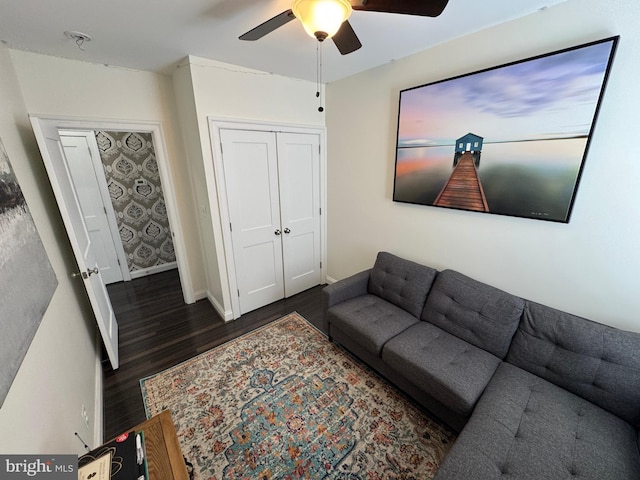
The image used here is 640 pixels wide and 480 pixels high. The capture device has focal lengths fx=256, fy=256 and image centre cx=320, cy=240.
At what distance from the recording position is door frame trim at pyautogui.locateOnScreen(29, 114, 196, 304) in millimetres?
2195

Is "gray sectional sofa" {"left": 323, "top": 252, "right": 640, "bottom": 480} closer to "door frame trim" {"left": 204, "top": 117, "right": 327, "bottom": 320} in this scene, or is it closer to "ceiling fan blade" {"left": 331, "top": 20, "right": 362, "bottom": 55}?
"door frame trim" {"left": 204, "top": 117, "right": 327, "bottom": 320}

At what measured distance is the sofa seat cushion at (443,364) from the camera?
59.7 inches

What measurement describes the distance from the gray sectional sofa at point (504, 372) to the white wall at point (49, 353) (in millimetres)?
1598

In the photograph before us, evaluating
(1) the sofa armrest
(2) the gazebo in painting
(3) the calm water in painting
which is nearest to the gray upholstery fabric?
(3) the calm water in painting

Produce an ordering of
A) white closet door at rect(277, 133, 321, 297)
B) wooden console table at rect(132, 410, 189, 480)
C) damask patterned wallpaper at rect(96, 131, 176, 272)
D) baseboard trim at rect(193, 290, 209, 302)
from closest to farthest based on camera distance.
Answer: wooden console table at rect(132, 410, 189, 480)
white closet door at rect(277, 133, 321, 297)
baseboard trim at rect(193, 290, 209, 302)
damask patterned wallpaper at rect(96, 131, 176, 272)

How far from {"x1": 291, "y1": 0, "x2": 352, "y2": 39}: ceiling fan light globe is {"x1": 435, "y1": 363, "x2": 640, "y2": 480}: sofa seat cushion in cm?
200

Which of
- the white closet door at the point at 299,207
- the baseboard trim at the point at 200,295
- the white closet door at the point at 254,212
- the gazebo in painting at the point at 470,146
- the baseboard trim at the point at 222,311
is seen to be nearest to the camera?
the gazebo in painting at the point at 470,146

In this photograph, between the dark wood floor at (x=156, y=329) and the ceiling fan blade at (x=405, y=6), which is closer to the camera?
the ceiling fan blade at (x=405, y=6)

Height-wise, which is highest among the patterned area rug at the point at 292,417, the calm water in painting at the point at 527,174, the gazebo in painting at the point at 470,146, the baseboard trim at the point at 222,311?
the gazebo in painting at the point at 470,146

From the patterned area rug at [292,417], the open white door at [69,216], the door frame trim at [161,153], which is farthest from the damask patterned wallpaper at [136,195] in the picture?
the patterned area rug at [292,417]

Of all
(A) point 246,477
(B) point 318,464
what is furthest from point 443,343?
(A) point 246,477

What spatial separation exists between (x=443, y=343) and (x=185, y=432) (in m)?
1.88

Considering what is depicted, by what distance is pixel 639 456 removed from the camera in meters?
1.14

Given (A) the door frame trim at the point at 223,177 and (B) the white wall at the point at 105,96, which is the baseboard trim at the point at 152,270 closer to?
(B) the white wall at the point at 105,96
